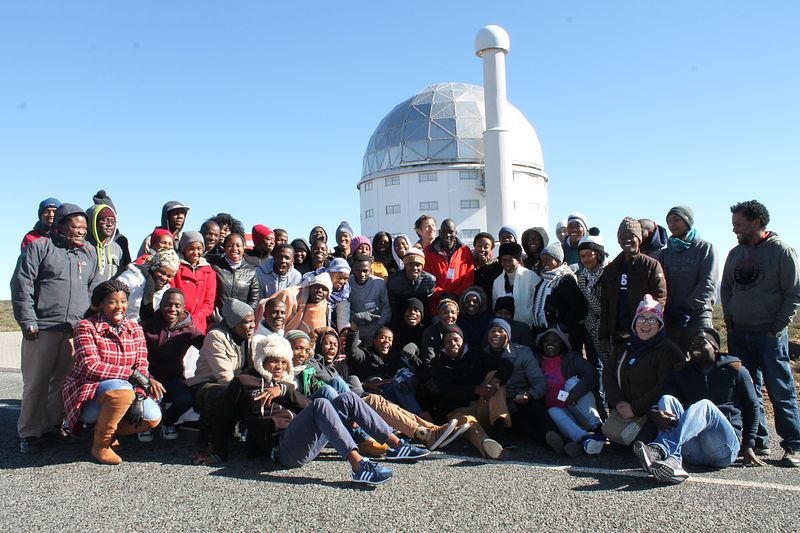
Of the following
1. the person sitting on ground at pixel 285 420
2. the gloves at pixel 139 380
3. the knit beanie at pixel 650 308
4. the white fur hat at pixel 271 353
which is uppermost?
the knit beanie at pixel 650 308

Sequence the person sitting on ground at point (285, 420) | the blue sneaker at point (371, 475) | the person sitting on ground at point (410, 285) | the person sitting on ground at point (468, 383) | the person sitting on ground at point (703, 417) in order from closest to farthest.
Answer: the blue sneaker at point (371, 475), the person sitting on ground at point (703, 417), the person sitting on ground at point (285, 420), the person sitting on ground at point (468, 383), the person sitting on ground at point (410, 285)

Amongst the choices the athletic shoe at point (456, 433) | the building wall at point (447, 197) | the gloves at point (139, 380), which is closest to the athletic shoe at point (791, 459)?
the athletic shoe at point (456, 433)

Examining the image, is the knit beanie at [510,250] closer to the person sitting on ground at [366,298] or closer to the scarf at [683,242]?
the person sitting on ground at [366,298]

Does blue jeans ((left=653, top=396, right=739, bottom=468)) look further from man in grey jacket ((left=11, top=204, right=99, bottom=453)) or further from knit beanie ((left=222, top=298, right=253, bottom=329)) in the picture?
man in grey jacket ((left=11, top=204, right=99, bottom=453))

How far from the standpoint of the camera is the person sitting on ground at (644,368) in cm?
489

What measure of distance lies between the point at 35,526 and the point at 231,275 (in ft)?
9.73

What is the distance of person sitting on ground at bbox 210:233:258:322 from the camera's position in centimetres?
609

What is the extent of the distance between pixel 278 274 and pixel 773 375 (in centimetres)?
435

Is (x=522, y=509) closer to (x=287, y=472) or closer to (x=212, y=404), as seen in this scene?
(x=287, y=472)

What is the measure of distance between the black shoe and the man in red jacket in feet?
12.1

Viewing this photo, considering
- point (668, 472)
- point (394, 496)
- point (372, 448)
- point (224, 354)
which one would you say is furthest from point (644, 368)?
point (224, 354)

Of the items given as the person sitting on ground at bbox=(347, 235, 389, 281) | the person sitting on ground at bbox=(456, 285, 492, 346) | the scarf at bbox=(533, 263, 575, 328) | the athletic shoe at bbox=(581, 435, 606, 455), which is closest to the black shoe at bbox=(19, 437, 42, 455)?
the person sitting on ground at bbox=(347, 235, 389, 281)

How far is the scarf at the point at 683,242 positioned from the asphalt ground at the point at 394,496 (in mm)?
1764

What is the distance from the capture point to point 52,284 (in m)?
5.29
